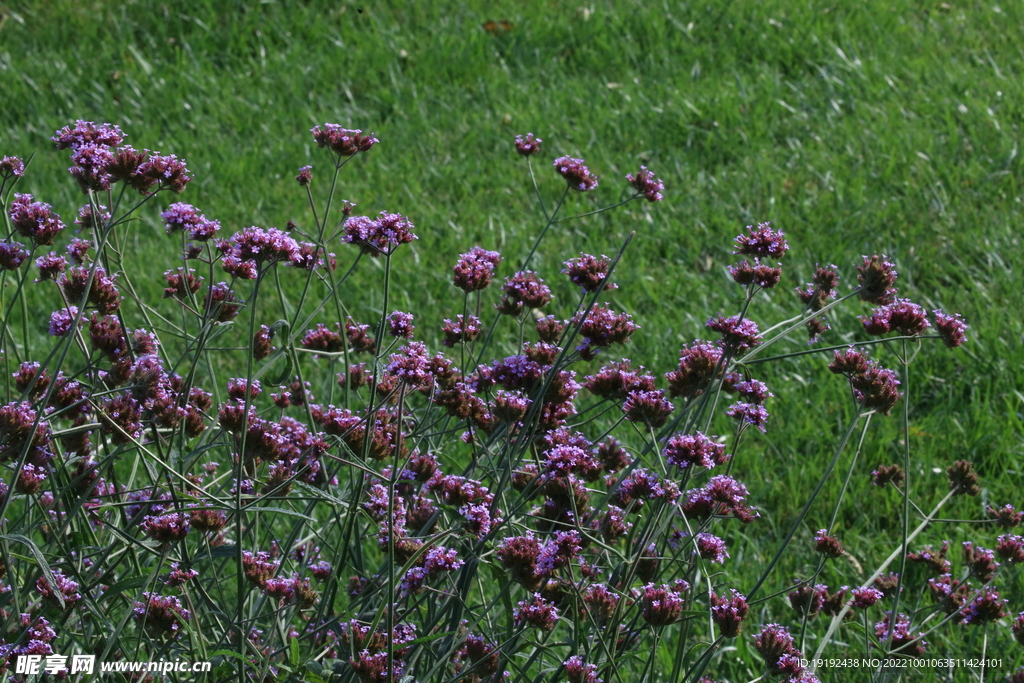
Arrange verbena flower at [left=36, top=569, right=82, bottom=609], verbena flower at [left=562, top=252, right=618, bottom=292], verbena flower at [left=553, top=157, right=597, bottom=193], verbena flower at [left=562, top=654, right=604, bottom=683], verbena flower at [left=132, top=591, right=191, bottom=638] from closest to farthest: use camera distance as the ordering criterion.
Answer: verbena flower at [left=562, top=654, right=604, bottom=683]
verbena flower at [left=36, top=569, right=82, bottom=609]
verbena flower at [left=132, top=591, right=191, bottom=638]
verbena flower at [left=562, top=252, right=618, bottom=292]
verbena flower at [left=553, top=157, right=597, bottom=193]

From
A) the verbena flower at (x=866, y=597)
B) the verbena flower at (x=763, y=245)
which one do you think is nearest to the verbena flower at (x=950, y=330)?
the verbena flower at (x=763, y=245)

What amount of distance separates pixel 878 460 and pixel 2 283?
230 centimetres

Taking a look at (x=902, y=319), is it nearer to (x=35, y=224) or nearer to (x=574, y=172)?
(x=574, y=172)

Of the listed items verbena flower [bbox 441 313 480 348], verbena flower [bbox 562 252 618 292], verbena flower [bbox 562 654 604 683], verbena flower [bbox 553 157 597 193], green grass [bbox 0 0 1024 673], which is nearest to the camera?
verbena flower [bbox 562 654 604 683]

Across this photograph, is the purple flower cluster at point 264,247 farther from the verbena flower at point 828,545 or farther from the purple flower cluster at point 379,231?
the verbena flower at point 828,545

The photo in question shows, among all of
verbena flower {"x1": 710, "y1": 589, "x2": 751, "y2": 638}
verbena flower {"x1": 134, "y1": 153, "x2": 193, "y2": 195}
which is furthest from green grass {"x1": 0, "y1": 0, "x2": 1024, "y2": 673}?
verbena flower {"x1": 134, "y1": 153, "x2": 193, "y2": 195}

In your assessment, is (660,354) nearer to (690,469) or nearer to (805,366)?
(805,366)

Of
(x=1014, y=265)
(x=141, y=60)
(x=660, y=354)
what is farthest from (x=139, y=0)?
(x=1014, y=265)

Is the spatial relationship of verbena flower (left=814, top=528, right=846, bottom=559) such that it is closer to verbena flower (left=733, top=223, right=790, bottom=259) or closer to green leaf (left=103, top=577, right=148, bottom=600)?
verbena flower (left=733, top=223, right=790, bottom=259)

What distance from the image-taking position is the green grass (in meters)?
3.18

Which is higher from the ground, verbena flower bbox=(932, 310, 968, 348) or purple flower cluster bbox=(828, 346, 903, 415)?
verbena flower bbox=(932, 310, 968, 348)

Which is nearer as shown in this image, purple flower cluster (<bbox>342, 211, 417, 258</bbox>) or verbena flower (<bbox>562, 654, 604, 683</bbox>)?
verbena flower (<bbox>562, 654, 604, 683</bbox>)

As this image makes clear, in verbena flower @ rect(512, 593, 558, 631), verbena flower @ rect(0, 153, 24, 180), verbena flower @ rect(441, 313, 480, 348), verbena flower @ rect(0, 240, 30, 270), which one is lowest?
verbena flower @ rect(512, 593, 558, 631)

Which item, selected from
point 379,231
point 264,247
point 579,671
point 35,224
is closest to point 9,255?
point 35,224
